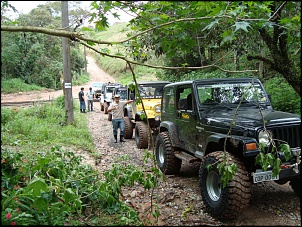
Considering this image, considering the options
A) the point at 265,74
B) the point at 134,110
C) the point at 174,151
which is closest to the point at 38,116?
the point at 134,110

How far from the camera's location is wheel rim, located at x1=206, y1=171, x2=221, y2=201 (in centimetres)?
394

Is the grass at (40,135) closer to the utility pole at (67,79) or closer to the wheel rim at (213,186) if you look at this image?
the utility pole at (67,79)

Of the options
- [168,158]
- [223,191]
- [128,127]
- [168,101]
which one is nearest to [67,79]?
[128,127]

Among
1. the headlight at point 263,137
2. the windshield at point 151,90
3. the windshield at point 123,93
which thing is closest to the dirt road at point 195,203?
the headlight at point 263,137

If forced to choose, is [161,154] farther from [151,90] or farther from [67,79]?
[67,79]

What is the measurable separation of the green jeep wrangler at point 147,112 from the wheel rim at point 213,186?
372 cm

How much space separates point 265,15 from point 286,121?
1.40 m

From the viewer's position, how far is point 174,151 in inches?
226

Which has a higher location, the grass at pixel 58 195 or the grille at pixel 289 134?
the grille at pixel 289 134

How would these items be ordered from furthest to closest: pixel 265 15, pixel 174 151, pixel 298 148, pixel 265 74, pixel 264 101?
pixel 265 74 < pixel 174 151 < pixel 264 101 < pixel 298 148 < pixel 265 15

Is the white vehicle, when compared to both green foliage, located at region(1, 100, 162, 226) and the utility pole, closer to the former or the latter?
the utility pole

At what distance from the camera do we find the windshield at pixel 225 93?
4.96 metres

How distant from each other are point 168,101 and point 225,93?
1553 mm

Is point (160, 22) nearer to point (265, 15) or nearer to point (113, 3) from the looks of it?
point (113, 3)
